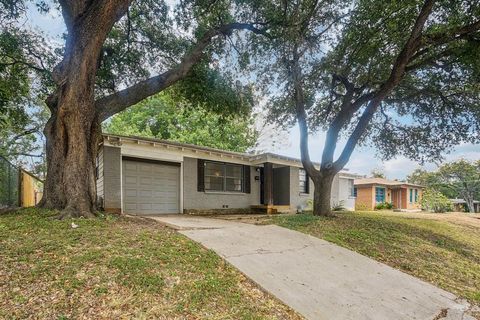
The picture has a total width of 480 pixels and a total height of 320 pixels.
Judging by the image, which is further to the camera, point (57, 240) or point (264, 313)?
point (57, 240)

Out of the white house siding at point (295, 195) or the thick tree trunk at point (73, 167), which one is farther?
the white house siding at point (295, 195)

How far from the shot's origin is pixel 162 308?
328 centimetres

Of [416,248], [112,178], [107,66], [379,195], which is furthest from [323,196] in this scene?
[379,195]

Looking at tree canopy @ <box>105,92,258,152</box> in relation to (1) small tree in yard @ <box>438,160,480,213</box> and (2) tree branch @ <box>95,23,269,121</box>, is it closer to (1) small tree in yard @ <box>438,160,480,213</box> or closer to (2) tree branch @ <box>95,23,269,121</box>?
(2) tree branch @ <box>95,23,269,121</box>

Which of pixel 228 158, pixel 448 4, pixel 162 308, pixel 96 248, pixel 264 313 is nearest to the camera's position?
pixel 162 308

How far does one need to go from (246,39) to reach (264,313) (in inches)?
360

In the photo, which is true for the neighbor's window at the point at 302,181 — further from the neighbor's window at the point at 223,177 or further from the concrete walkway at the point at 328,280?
the concrete walkway at the point at 328,280

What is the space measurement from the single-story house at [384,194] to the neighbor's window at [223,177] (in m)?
13.6

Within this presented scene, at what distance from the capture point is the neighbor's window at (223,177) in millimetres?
13047

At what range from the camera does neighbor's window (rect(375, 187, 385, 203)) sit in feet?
86.5

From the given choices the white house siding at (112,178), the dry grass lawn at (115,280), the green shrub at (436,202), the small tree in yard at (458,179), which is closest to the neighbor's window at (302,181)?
the white house siding at (112,178)

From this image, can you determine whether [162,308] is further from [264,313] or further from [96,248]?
[96,248]

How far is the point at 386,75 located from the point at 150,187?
31.5 ft

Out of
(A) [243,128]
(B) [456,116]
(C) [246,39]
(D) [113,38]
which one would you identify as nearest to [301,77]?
(C) [246,39]
